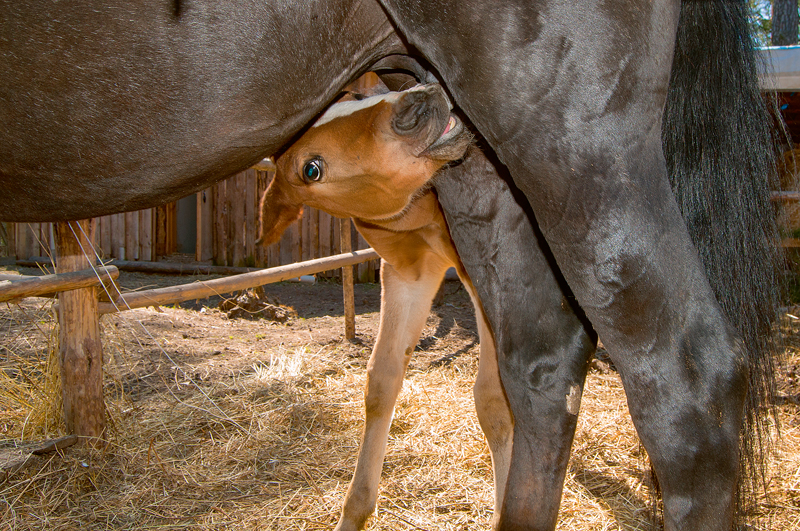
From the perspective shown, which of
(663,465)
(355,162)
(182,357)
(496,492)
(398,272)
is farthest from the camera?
(182,357)

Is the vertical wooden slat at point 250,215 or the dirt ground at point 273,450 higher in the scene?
the vertical wooden slat at point 250,215

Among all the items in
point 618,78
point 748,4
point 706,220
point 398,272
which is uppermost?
point 748,4

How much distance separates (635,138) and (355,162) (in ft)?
3.22

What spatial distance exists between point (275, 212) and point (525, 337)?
3.60 ft

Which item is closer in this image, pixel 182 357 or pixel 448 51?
pixel 448 51

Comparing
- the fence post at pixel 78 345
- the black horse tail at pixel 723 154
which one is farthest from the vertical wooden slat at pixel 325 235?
the black horse tail at pixel 723 154

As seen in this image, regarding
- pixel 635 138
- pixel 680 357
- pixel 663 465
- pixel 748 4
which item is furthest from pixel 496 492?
pixel 748 4

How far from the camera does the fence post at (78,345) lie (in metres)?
2.83

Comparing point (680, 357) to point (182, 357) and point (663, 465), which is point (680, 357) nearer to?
point (663, 465)

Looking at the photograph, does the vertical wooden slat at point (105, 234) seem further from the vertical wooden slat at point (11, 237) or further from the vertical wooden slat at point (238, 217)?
the vertical wooden slat at point (238, 217)

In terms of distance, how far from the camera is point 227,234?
1037 cm

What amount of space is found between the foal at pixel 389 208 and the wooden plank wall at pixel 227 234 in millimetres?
7004

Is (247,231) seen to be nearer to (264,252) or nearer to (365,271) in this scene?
(264,252)

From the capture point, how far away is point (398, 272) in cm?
260
